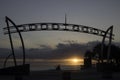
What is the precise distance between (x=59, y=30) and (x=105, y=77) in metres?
11.7

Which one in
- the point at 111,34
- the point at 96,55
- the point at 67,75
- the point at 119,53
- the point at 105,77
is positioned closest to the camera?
the point at 67,75

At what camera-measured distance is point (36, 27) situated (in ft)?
141

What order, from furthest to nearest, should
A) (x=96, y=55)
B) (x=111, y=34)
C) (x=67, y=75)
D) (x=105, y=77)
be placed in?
(x=96, y=55) → (x=111, y=34) → (x=105, y=77) → (x=67, y=75)

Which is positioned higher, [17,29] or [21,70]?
[17,29]

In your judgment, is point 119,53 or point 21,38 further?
point 119,53

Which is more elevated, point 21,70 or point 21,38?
point 21,38

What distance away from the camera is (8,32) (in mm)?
42531

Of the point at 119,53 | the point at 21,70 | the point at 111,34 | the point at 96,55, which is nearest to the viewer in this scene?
the point at 21,70

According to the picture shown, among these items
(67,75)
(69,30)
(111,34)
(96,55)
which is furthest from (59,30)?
(96,55)

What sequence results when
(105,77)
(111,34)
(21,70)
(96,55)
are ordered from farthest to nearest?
(96,55)
(111,34)
(21,70)
(105,77)

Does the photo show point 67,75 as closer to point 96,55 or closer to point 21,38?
point 21,38

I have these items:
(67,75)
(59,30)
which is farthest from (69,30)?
(67,75)

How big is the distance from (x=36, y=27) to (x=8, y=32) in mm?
3774

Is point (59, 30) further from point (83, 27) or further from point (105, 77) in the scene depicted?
point (105, 77)
